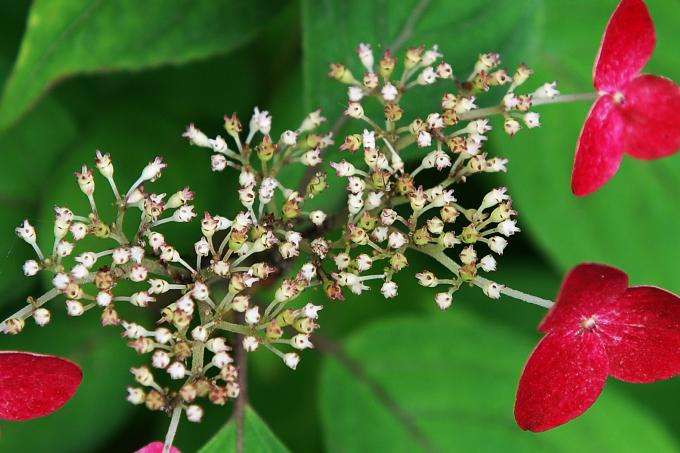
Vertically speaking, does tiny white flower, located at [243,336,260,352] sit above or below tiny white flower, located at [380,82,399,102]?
below

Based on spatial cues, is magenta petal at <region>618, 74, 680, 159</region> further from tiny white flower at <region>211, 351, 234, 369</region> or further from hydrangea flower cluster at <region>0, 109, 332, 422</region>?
tiny white flower at <region>211, 351, 234, 369</region>

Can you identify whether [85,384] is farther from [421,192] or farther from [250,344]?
[421,192]

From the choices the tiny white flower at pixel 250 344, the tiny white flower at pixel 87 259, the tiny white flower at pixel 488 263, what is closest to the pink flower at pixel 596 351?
the tiny white flower at pixel 488 263

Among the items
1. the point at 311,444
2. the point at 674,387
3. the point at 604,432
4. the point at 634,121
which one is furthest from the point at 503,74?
the point at 674,387

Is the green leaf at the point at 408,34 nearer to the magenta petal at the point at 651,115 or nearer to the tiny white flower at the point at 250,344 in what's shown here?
the magenta petal at the point at 651,115

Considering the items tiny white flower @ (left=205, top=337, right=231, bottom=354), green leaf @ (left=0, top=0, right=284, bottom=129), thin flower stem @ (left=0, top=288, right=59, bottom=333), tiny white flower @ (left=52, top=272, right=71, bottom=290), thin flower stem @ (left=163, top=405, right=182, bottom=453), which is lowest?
thin flower stem @ (left=163, top=405, right=182, bottom=453)

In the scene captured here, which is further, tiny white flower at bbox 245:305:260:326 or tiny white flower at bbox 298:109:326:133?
tiny white flower at bbox 298:109:326:133

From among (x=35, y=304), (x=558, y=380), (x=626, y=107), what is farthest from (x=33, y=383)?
(x=626, y=107)

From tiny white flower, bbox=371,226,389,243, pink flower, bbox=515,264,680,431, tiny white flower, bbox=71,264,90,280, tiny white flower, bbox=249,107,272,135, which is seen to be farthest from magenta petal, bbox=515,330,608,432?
tiny white flower, bbox=71,264,90,280

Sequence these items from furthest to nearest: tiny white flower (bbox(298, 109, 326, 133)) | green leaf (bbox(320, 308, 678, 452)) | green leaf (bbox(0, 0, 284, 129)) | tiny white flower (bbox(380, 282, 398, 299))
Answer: green leaf (bbox(320, 308, 678, 452))
green leaf (bbox(0, 0, 284, 129))
tiny white flower (bbox(298, 109, 326, 133))
tiny white flower (bbox(380, 282, 398, 299))
